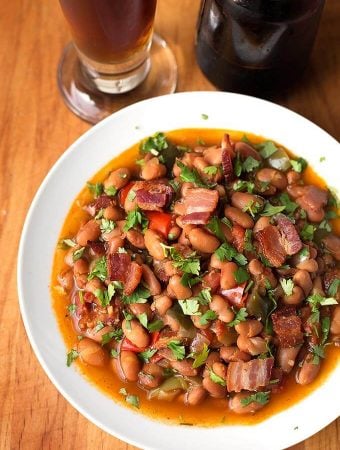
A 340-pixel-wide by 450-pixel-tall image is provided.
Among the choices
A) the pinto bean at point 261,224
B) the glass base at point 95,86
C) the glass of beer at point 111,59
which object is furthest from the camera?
the glass base at point 95,86

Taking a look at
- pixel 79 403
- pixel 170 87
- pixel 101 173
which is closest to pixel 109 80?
pixel 170 87

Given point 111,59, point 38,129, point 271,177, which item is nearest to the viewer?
point 271,177

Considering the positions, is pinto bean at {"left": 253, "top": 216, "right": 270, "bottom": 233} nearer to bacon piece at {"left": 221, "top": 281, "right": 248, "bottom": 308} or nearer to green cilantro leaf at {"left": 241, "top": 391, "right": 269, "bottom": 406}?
bacon piece at {"left": 221, "top": 281, "right": 248, "bottom": 308}

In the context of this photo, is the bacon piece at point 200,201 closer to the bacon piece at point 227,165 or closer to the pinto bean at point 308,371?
the bacon piece at point 227,165

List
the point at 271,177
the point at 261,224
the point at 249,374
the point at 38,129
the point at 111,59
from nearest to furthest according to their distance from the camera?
the point at 249,374 → the point at 261,224 → the point at 271,177 → the point at 111,59 → the point at 38,129

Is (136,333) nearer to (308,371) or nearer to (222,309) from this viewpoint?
(222,309)

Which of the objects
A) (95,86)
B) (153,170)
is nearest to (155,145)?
(153,170)

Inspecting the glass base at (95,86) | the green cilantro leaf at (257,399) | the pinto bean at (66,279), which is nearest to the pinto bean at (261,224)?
the green cilantro leaf at (257,399)
